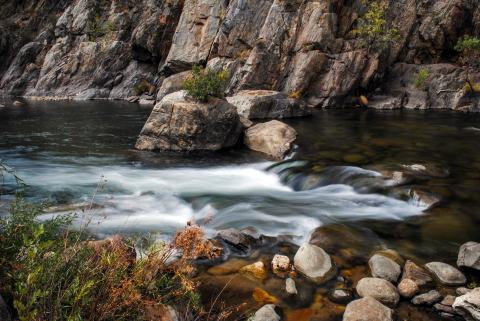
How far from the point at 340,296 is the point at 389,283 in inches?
35.3

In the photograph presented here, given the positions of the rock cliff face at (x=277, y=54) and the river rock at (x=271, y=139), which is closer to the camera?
the river rock at (x=271, y=139)

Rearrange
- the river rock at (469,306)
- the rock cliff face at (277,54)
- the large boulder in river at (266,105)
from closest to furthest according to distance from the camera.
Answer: the river rock at (469,306), the large boulder in river at (266,105), the rock cliff face at (277,54)

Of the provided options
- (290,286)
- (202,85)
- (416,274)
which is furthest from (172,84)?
(416,274)

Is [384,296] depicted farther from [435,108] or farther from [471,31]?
[471,31]

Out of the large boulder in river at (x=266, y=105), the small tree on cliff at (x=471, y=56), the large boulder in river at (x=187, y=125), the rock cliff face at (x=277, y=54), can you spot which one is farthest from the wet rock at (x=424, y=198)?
the small tree on cliff at (x=471, y=56)

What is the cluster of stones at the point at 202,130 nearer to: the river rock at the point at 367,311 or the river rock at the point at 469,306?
→ the river rock at the point at 367,311

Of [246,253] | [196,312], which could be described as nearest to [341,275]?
[246,253]

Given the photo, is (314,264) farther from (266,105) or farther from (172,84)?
(172,84)

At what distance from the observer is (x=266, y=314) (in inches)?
226

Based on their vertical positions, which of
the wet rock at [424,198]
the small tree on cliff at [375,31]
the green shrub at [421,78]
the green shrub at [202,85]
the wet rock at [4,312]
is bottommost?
the wet rock at [424,198]

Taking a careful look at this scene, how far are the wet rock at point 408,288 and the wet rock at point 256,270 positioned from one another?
93.1 inches

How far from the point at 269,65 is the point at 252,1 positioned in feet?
27.4

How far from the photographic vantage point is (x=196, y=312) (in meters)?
5.38

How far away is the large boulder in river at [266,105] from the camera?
26797 millimetres
